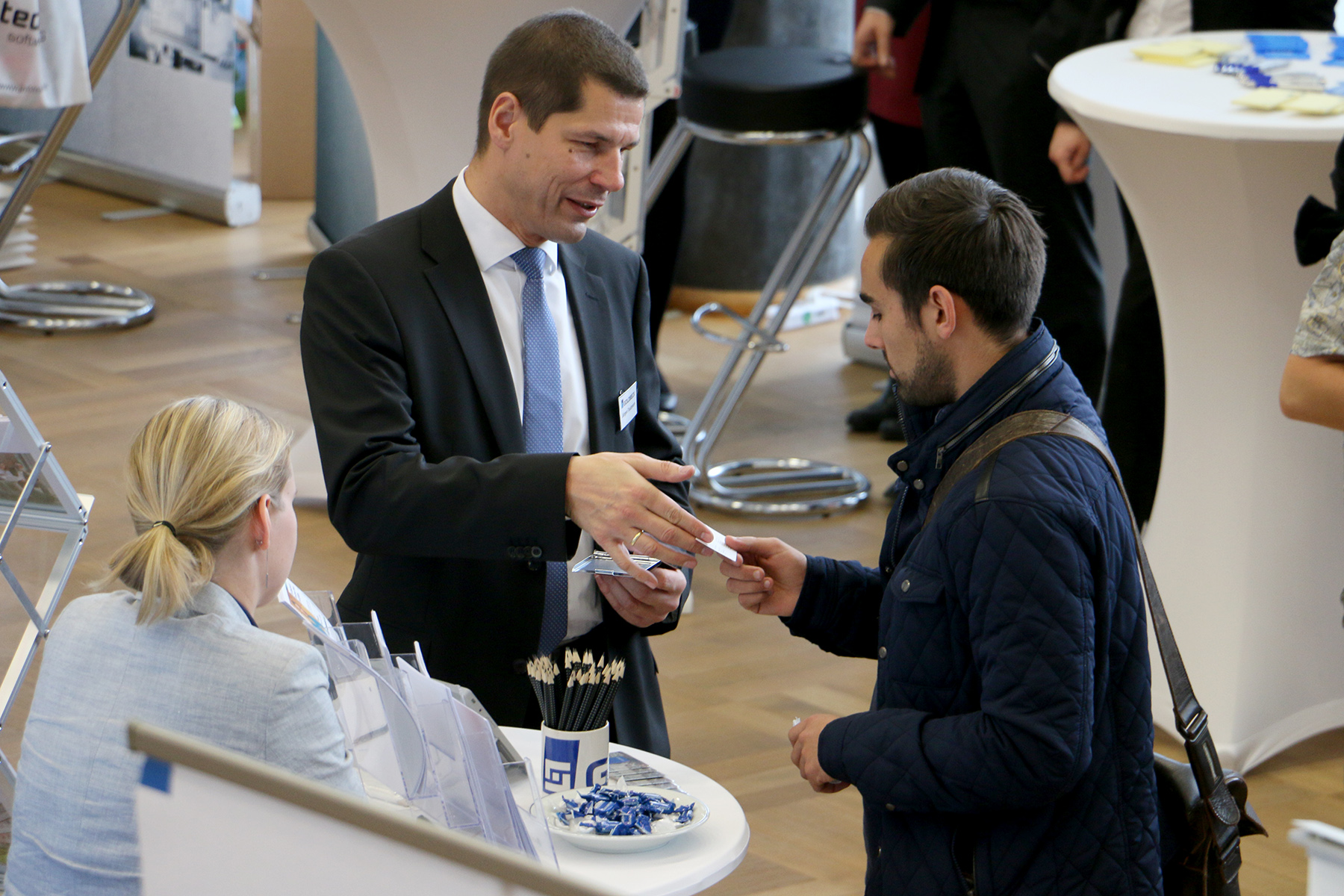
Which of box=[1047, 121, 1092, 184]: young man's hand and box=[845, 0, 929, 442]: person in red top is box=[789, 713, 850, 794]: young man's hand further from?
box=[845, 0, 929, 442]: person in red top

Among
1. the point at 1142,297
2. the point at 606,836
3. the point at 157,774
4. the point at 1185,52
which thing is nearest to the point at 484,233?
the point at 606,836

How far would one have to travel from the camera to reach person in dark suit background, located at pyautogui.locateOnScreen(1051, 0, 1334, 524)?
372 cm

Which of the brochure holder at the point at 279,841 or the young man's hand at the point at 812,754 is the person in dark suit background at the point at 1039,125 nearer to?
the young man's hand at the point at 812,754

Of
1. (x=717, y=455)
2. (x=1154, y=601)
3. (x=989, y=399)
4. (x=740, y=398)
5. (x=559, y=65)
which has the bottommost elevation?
(x=717, y=455)

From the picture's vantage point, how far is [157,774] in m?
1.04

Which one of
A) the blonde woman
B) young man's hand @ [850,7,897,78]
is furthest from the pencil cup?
young man's hand @ [850,7,897,78]

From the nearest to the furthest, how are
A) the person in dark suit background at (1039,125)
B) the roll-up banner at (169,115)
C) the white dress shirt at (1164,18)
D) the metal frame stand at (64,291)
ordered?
the white dress shirt at (1164,18) < the person in dark suit background at (1039,125) < the metal frame stand at (64,291) < the roll-up banner at (169,115)

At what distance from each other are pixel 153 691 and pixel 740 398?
3.28 m

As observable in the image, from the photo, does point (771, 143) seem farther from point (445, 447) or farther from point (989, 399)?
point (989, 399)

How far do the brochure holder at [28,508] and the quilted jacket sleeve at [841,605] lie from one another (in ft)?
3.61

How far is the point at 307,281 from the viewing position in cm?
199

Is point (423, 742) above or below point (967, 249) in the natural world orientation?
below

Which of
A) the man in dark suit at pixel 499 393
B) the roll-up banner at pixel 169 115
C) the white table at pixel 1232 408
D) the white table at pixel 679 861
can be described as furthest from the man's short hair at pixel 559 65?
the roll-up banner at pixel 169 115

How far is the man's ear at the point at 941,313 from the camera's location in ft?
5.41
